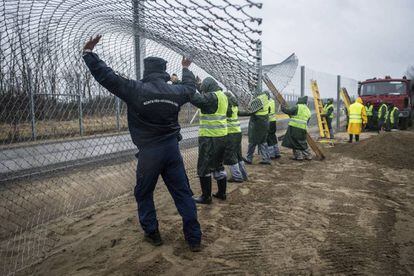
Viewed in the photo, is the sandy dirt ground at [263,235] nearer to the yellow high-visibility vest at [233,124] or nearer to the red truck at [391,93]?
the yellow high-visibility vest at [233,124]

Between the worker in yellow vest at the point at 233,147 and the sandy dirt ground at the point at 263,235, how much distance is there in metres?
0.23

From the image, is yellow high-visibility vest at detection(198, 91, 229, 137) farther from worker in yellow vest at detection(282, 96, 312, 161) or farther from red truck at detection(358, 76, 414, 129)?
red truck at detection(358, 76, 414, 129)

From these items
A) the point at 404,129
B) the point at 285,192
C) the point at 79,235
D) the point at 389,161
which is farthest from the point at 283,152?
the point at 404,129

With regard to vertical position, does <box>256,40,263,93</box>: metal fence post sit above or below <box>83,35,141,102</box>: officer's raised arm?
above

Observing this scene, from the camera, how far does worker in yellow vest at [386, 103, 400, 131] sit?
46.6ft

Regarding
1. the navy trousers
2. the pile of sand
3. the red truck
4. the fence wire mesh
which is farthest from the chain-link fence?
the red truck

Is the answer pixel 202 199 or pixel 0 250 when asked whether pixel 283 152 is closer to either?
pixel 202 199

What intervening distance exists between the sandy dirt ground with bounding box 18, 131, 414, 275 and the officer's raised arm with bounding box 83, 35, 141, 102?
1.43m

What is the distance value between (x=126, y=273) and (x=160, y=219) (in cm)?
124

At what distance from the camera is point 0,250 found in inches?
136

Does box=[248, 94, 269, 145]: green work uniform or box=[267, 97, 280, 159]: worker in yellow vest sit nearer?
box=[248, 94, 269, 145]: green work uniform

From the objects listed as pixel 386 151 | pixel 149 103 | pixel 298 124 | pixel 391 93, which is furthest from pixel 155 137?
pixel 391 93

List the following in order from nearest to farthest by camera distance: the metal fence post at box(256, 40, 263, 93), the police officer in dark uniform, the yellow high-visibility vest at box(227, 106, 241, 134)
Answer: the police officer in dark uniform, the metal fence post at box(256, 40, 263, 93), the yellow high-visibility vest at box(227, 106, 241, 134)

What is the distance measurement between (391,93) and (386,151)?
23.8 feet
